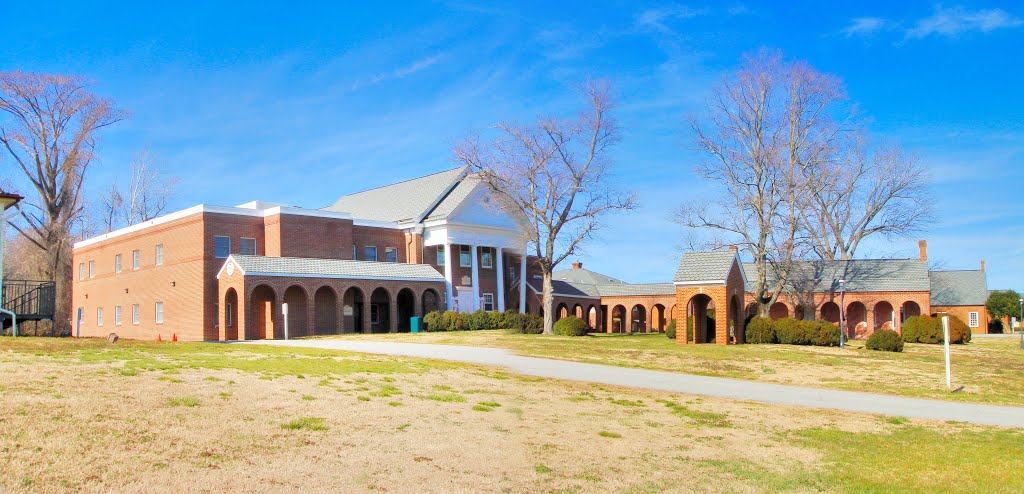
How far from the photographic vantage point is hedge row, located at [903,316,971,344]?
41094 mm

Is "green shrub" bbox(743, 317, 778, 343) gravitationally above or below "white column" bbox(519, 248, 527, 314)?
below

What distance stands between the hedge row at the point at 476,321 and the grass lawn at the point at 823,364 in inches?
331

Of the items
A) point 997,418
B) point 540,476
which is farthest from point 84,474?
point 997,418

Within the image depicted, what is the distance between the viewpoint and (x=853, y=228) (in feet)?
196

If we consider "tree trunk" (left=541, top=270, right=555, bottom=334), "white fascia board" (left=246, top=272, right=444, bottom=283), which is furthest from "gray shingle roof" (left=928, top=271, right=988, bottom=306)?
"white fascia board" (left=246, top=272, right=444, bottom=283)

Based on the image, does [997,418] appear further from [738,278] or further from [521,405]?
[738,278]

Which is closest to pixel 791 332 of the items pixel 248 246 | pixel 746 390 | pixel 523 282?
pixel 746 390

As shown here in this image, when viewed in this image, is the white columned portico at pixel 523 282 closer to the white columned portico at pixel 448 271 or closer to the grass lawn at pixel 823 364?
the white columned portico at pixel 448 271

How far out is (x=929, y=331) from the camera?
41094mm

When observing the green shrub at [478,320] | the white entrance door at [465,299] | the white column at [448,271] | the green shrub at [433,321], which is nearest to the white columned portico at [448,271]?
the white column at [448,271]

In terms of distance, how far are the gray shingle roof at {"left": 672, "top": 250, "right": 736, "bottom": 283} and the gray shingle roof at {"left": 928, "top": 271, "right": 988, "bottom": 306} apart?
3749cm

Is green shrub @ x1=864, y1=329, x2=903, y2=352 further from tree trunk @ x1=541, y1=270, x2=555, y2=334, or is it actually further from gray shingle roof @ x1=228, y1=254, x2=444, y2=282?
gray shingle roof @ x1=228, y1=254, x2=444, y2=282

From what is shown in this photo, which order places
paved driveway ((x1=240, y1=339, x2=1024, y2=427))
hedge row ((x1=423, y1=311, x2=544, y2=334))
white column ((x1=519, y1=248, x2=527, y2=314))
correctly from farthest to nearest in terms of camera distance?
white column ((x1=519, y1=248, x2=527, y2=314)) < hedge row ((x1=423, y1=311, x2=544, y2=334)) < paved driveway ((x1=240, y1=339, x2=1024, y2=427))

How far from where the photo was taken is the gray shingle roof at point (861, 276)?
56.2 metres
